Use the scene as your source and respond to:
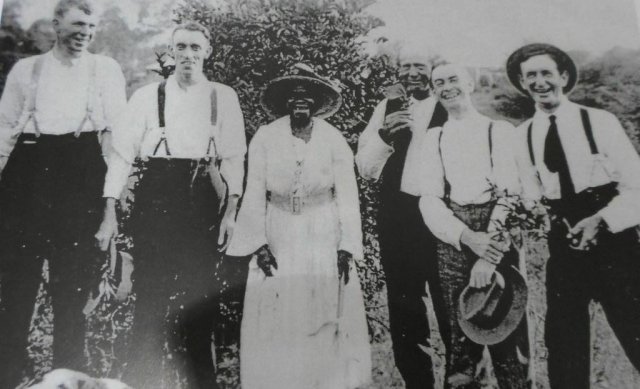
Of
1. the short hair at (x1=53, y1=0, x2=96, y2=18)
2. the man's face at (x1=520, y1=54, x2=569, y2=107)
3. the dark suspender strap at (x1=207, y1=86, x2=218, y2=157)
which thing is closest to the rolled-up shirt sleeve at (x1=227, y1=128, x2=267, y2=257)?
the dark suspender strap at (x1=207, y1=86, x2=218, y2=157)

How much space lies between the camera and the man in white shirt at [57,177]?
395 centimetres

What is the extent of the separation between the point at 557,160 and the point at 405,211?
1.30m

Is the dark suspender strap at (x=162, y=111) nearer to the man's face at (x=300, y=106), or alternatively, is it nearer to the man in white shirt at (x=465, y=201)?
the man's face at (x=300, y=106)

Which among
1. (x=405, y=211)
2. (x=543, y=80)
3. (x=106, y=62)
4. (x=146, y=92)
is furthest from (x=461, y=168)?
(x=106, y=62)

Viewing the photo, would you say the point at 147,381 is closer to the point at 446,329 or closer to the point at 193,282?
the point at 193,282

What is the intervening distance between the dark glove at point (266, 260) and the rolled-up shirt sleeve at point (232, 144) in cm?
47

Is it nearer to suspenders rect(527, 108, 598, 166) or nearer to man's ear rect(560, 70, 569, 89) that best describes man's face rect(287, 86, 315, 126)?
suspenders rect(527, 108, 598, 166)

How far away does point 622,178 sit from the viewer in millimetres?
4574

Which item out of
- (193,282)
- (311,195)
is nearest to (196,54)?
(311,195)

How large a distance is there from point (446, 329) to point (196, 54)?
9.37ft

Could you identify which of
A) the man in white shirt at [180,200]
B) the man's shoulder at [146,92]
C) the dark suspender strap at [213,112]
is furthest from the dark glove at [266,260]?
the man's shoulder at [146,92]

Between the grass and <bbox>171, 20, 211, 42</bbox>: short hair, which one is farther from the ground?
<bbox>171, 20, 211, 42</bbox>: short hair

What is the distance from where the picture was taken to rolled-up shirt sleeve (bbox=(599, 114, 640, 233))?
14.7 feet

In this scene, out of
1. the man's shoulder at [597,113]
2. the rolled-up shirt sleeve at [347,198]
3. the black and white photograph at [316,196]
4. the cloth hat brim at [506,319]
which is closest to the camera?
the black and white photograph at [316,196]
